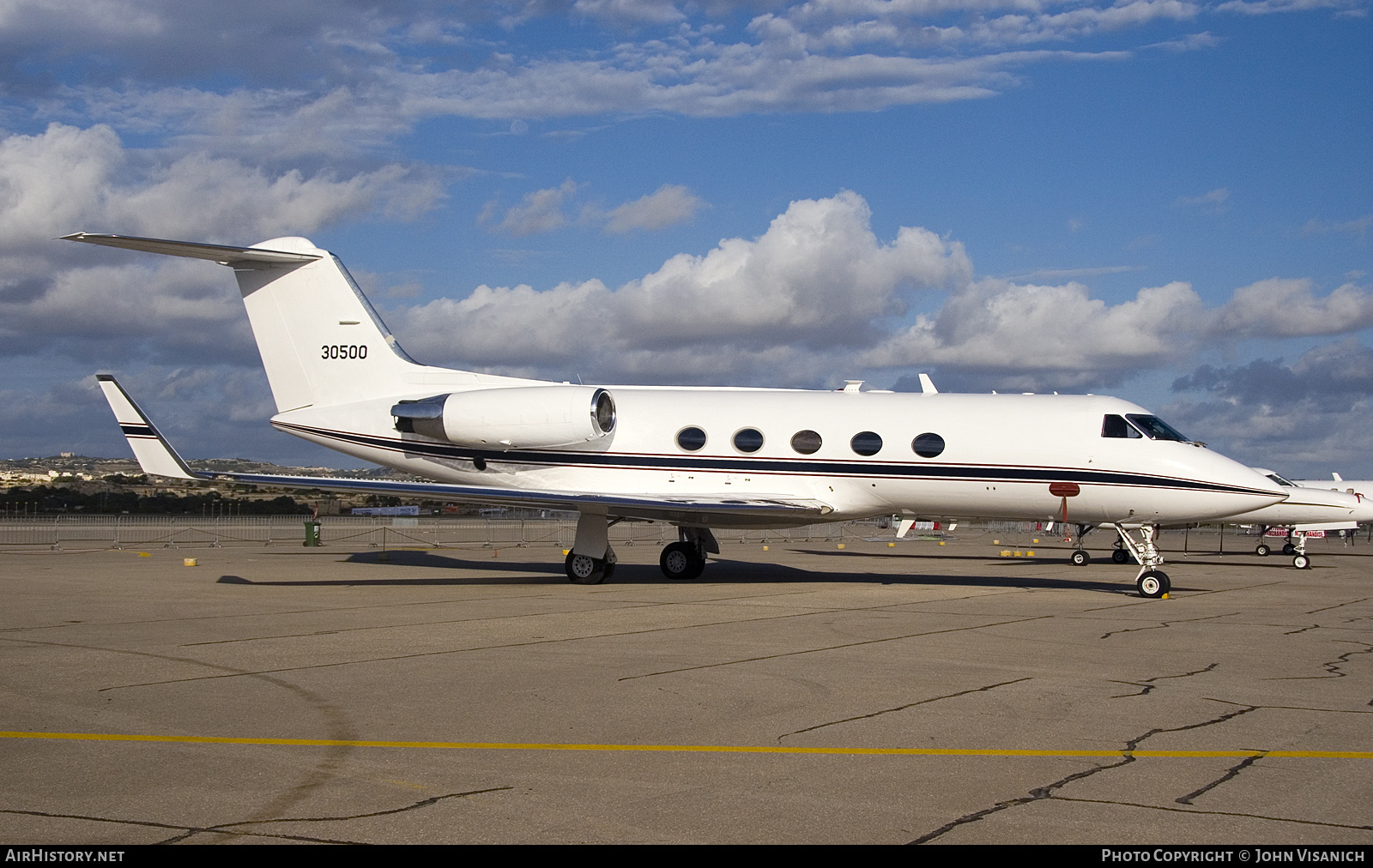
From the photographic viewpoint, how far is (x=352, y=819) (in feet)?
17.1

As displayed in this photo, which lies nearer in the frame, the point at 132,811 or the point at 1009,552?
the point at 132,811

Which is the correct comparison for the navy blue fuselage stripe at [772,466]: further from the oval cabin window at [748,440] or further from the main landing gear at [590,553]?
the main landing gear at [590,553]

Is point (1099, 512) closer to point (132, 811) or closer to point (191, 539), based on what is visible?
point (132, 811)

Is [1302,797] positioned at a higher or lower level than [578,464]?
lower

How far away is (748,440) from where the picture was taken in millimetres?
19625

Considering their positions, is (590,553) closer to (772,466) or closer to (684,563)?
(684,563)

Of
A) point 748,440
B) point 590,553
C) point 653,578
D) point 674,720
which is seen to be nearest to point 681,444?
point 748,440

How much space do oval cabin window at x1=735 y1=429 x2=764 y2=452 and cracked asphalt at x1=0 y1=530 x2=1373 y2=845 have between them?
3.98 m

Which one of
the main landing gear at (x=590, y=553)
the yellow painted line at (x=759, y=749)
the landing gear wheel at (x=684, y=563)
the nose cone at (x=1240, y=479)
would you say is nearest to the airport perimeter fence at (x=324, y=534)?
the landing gear wheel at (x=684, y=563)

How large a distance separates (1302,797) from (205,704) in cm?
681

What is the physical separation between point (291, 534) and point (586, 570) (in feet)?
73.5

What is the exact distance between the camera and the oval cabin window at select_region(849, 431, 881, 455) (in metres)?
18.9

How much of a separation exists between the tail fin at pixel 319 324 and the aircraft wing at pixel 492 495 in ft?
9.93

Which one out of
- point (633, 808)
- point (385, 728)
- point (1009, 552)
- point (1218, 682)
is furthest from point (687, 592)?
point (1009, 552)
